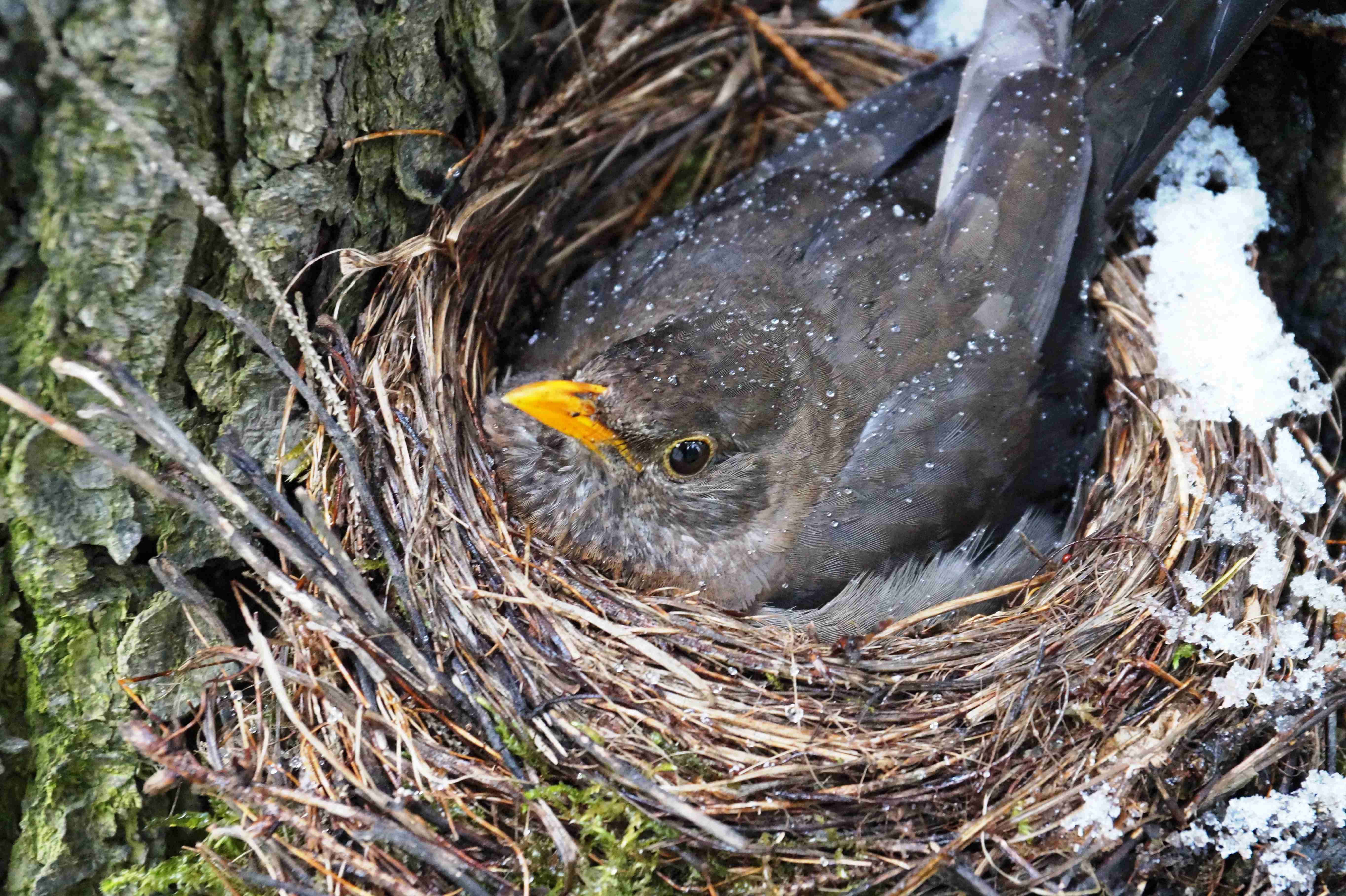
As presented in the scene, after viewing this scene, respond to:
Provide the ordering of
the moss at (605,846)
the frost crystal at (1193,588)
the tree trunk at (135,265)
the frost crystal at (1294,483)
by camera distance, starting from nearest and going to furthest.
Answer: the tree trunk at (135,265)
the moss at (605,846)
the frost crystal at (1193,588)
the frost crystal at (1294,483)

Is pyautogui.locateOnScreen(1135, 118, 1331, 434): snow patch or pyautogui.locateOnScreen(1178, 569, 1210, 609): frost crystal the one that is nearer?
pyautogui.locateOnScreen(1178, 569, 1210, 609): frost crystal

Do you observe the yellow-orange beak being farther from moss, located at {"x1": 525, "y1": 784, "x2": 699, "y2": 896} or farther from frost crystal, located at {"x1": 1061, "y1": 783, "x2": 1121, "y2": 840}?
frost crystal, located at {"x1": 1061, "y1": 783, "x2": 1121, "y2": 840}

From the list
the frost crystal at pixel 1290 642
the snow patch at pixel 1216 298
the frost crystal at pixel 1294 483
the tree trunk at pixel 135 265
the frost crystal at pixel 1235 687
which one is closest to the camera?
the tree trunk at pixel 135 265

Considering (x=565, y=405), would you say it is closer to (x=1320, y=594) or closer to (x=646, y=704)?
(x=646, y=704)

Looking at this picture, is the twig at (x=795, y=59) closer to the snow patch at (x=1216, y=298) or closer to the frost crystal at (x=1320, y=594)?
the snow patch at (x=1216, y=298)

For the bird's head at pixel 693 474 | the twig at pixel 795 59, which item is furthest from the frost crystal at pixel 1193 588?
the twig at pixel 795 59

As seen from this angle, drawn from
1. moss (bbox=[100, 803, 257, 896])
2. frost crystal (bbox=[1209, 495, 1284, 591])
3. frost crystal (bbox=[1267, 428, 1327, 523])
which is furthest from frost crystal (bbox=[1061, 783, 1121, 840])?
moss (bbox=[100, 803, 257, 896])

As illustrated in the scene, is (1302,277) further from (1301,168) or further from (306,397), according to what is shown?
(306,397)
